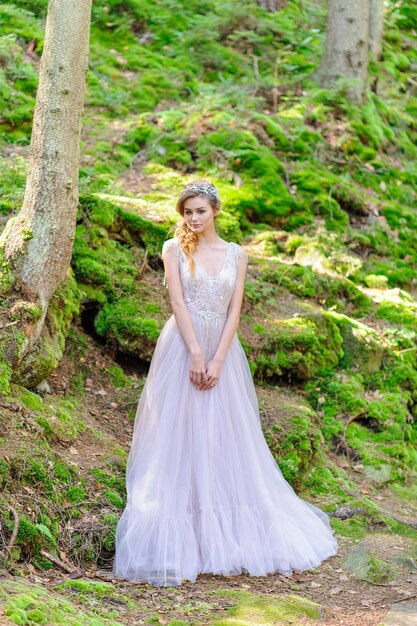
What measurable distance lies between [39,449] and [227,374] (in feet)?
4.95

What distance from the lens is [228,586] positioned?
15.3 ft

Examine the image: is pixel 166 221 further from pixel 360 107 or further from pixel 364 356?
pixel 360 107

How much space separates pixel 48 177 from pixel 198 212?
120cm

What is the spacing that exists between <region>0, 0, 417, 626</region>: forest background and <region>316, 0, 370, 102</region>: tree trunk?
1.7 inches

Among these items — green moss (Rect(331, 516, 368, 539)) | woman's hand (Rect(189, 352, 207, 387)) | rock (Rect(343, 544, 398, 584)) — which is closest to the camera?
rock (Rect(343, 544, 398, 584))

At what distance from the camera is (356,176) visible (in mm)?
11711

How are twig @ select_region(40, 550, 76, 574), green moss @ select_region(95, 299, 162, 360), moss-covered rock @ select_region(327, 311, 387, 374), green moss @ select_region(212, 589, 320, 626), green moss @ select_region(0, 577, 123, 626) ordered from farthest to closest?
moss-covered rock @ select_region(327, 311, 387, 374)
green moss @ select_region(95, 299, 162, 360)
twig @ select_region(40, 550, 76, 574)
green moss @ select_region(212, 589, 320, 626)
green moss @ select_region(0, 577, 123, 626)

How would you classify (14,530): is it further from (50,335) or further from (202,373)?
(50,335)

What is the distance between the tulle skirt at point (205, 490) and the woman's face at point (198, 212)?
0.70 m

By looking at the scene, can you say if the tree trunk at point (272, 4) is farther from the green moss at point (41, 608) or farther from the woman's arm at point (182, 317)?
the green moss at point (41, 608)

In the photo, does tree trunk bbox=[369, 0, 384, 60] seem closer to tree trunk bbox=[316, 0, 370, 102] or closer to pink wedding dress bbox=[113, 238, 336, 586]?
tree trunk bbox=[316, 0, 370, 102]

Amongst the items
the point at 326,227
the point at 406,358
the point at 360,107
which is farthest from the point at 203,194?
the point at 360,107

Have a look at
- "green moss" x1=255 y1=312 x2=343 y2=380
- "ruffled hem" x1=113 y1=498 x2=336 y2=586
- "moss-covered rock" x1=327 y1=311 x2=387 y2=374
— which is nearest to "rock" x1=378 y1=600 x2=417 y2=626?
"ruffled hem" x1=113 y1=498 x2=336 y2=586

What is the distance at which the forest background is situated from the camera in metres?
4.63
